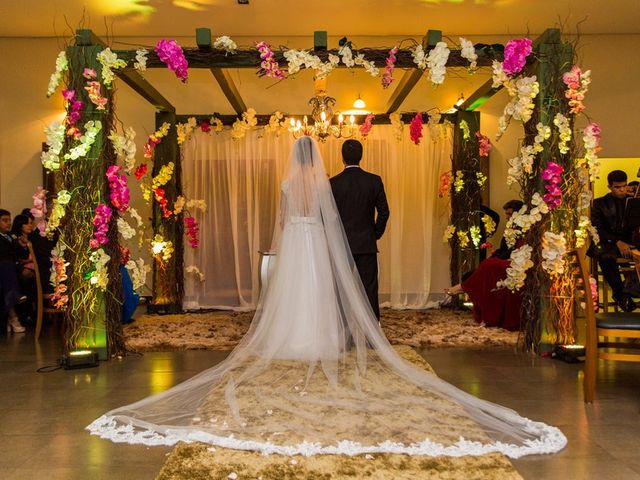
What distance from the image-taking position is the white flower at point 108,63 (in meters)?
5.52

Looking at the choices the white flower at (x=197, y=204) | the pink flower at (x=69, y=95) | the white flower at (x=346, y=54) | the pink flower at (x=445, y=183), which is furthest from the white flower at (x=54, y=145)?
the pink flower at (x=445, y=183)

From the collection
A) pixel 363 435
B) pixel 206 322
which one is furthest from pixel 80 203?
pixel 363 435

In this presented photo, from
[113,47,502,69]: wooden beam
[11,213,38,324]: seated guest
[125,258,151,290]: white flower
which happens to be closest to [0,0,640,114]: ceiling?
[113,47,502,69]: wooden beam

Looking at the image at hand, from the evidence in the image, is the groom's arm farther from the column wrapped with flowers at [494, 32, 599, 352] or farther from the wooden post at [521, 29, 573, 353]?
the wooden post at [521, 29, 573, 353]

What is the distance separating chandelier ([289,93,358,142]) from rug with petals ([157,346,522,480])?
5.09m

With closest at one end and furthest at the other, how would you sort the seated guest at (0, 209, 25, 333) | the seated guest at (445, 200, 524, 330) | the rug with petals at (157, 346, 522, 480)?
the rug with petals at (157, 346, 522, 480) → the seated guest at (445, 200, 524, 330) → the seated guest at (0, 209, 25, 333)

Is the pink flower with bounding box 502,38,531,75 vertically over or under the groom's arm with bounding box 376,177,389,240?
over

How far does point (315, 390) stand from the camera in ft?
14.1

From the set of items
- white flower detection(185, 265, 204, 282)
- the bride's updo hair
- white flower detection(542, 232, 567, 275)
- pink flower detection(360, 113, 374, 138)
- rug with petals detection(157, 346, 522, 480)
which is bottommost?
rug with petals detection(157, 346, 522, 480)

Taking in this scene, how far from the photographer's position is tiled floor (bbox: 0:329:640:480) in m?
3.16

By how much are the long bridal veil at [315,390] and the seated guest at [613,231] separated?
3563mm

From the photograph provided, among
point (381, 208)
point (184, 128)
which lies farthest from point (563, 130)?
point (184, 128)

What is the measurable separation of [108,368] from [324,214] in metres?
2.20

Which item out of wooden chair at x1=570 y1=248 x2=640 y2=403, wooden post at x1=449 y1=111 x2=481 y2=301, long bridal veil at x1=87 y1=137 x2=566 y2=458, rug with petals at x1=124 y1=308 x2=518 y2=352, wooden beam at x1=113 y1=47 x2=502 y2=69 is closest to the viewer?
long bridal veil at x1=87 y1=137 x2=566 y2=458
